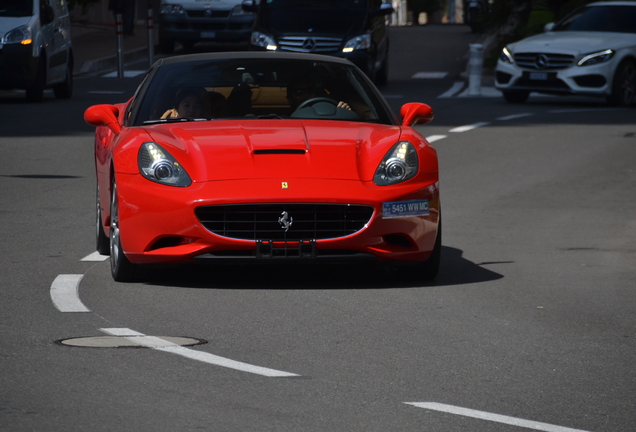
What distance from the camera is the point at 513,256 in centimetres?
930

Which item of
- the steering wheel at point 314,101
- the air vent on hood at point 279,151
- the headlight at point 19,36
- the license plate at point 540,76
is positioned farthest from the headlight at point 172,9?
the air vent on hood at point 279,151

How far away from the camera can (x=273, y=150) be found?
25.4 feet

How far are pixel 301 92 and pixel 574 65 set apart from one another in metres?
14.0

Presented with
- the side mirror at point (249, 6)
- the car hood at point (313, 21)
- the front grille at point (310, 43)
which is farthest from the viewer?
the side mirror at point (249, 6)

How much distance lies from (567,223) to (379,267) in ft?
9.15

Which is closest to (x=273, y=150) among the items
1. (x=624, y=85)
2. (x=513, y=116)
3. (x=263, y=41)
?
(x=513, y=116)

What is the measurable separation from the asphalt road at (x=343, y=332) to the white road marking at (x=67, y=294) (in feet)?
0.11

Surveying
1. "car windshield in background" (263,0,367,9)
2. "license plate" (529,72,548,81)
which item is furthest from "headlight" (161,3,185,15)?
"license plate" (529,72,548,81)

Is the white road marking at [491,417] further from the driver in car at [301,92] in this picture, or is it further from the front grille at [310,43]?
the front grille at [310,43]

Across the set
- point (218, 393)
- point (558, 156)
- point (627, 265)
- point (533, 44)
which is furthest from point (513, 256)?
point (533, 44)

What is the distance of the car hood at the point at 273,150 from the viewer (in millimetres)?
7605

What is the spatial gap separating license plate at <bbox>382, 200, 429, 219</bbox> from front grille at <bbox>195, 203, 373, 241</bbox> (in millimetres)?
89

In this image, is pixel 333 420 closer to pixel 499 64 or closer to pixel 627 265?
pixel 627 265

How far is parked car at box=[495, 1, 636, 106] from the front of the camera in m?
22.1
